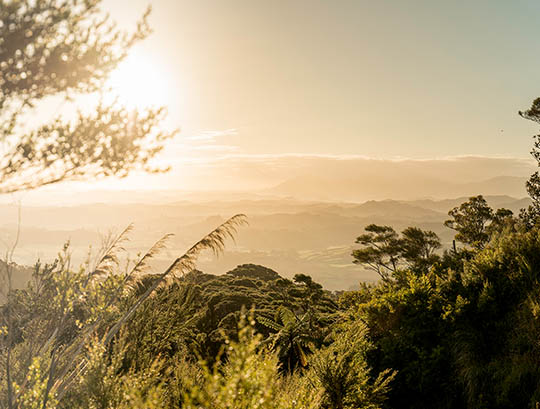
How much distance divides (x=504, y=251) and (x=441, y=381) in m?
5.20

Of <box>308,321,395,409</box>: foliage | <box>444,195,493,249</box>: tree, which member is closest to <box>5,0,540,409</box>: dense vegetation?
<box>308,321,395,409</box>: foliage

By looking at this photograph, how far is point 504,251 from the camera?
1174 centimetres

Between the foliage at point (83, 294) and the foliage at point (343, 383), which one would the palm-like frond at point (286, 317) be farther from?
the foliage at point (83, 294)

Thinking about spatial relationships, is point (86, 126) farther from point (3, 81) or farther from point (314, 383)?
point (314, 383)

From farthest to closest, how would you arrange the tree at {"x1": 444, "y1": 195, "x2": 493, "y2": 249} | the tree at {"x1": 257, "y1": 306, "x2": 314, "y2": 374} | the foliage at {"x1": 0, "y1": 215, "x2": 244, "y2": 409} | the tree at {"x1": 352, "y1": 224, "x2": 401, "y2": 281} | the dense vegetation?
the tree at {"x1": 444, "y1": 195, "x2": 493, "y2": 249} → the tree at {"x1": 352, "y1": 224, "x2": 401, "y2": 281} → the tree at {"x1": 257, "y1": 306, "x2": 314, "y2": 374} → the foliage at {"x1": 0, "y1": 215, "x2": 244, "y2": 409} → the dense vegetation

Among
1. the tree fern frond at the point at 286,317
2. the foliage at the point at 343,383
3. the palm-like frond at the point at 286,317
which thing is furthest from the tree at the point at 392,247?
the foliage at the point at 343,383

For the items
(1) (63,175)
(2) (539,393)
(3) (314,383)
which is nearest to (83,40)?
(1) (63,175)

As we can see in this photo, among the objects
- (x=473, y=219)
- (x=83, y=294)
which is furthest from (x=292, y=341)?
(x=473, y=219)

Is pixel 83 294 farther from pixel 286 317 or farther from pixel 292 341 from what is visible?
pixel 286 317

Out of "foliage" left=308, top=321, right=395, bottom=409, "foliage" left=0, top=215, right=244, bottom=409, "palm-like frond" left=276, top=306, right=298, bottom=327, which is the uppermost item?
"foliage" left=0, top=215, right=244, bottom=409

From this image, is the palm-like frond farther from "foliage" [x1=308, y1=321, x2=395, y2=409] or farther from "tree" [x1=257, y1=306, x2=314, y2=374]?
"foliage" [x1=308, y1=321, x2=395, y2=409]

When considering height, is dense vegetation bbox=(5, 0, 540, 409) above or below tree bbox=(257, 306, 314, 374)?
above

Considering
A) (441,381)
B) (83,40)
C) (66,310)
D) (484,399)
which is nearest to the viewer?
(83,40)

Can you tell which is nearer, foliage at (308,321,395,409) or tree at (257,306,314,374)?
foliage at (308,321,395,409)
